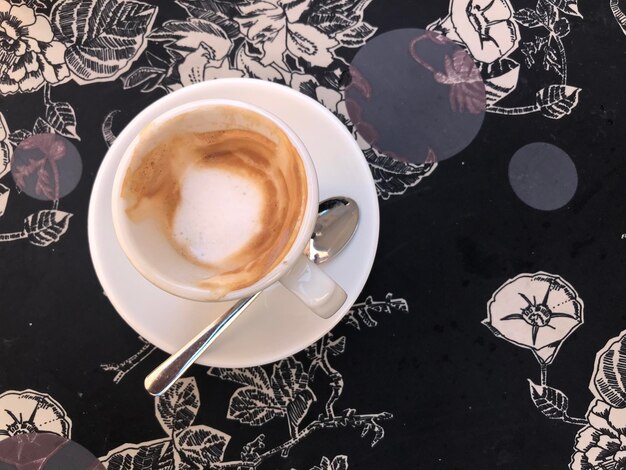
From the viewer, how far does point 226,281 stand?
1.88 feet

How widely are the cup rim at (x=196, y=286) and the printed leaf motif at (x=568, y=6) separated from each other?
51 centimetres

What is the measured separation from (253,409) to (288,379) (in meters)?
0.07

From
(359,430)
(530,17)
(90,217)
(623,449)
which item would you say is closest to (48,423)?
(90,217)

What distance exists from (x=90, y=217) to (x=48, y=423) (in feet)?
1.10

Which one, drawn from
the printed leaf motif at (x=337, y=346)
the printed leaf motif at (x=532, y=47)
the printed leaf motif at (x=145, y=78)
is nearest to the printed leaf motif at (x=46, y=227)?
the printed leaf motif at (x=145, y=78)

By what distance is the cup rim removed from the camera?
1.80 ft

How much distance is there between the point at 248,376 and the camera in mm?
755

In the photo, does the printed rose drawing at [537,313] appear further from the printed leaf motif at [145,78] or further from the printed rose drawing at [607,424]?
the printed leaf motif at [145,78]

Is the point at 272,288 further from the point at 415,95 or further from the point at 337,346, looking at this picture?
the point at 415,95

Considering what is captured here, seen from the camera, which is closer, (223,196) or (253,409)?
(223,196)

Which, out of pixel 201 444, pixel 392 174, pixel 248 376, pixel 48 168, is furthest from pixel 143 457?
pixel 392 174

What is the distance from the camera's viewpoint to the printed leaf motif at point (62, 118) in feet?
2.51

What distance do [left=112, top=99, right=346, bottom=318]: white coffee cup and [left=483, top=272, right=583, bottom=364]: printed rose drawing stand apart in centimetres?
31

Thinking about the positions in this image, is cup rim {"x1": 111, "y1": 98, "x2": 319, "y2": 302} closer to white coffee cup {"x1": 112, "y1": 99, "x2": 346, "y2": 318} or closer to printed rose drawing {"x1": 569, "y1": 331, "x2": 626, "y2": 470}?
white coffee cup {"x1": 112, "y1": 99, "x2": 346, "y2": 318}
